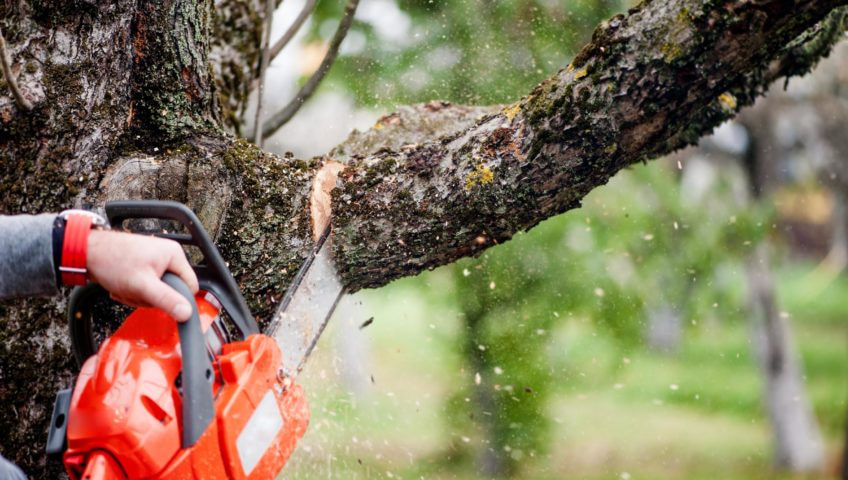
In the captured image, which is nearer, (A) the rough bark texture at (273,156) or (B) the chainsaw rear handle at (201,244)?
(B) the chainsaw rear handle at (201,244)

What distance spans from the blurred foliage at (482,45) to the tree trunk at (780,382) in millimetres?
4328

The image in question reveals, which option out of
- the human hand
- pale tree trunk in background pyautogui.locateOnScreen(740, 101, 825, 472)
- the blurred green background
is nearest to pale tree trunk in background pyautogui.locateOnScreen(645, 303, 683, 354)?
pale tree trunk in background pyautogui.locateOnScreen(740, 101, 825, 472)

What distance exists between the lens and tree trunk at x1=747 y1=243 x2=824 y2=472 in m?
7.13

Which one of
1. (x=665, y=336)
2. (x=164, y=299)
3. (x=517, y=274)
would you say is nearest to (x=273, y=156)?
(x=164, y=299)

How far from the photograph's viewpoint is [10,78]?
1256mm

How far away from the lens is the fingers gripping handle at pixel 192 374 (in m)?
1.08

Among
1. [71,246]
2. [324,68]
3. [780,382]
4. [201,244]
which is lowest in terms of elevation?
[71,246]

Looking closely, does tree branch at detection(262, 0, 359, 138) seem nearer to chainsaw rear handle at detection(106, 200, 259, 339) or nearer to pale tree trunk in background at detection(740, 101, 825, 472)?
chainsaw rear handle at detection(106, 200, 259, 339)

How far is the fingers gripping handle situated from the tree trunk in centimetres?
685

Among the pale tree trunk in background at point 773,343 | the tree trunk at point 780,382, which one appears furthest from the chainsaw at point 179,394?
the tree trunk at point 780,382

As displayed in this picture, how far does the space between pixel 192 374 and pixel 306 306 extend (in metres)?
0.50

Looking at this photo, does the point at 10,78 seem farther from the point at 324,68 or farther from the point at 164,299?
the point at 324,68

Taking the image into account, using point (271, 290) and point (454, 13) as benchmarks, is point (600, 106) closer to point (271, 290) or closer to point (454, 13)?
point (271, 290)

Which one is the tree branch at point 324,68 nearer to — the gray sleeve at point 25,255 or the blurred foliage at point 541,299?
the gray sleeve at point 25,255
